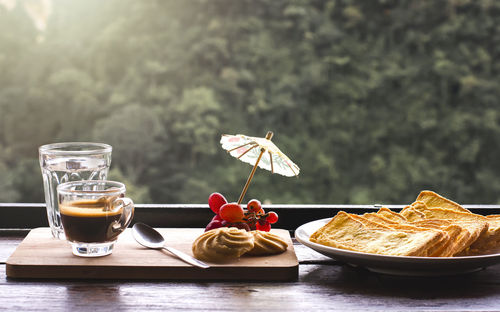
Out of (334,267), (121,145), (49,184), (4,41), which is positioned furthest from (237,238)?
(4,41)

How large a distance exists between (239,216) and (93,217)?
27 cm

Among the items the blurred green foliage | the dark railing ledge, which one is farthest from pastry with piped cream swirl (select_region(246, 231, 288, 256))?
the blurred green foliage

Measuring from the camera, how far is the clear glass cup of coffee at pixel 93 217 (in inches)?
34.3

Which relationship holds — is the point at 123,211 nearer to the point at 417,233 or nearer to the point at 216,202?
the point at 216,202

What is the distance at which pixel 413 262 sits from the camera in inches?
31.2

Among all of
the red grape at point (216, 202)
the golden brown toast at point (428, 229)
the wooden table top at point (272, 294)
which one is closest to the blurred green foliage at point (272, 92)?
the red grape at point (216, 202)

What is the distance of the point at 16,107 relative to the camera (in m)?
7.90

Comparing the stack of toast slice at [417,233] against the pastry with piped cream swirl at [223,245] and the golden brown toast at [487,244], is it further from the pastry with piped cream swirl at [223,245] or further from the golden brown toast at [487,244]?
the pastry with piped cream swirl at [223,245]

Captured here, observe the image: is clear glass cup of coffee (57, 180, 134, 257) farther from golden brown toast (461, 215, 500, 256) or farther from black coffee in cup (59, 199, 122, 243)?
golden brown toast (461, 215, 500, 256)

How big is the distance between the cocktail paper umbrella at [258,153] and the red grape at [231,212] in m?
0.04

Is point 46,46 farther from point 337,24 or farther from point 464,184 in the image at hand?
point 464,184

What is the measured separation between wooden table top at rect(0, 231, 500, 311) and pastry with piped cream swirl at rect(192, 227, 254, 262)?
0.05 metres

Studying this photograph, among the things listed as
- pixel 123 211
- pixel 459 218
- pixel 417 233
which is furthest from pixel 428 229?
pixel 123 211

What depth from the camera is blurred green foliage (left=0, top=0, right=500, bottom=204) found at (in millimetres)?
7859
